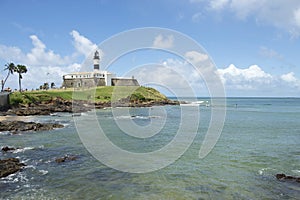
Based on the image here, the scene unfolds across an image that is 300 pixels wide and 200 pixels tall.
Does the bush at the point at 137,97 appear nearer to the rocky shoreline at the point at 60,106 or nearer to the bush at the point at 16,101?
the rocky shoreline at the point at 60,106

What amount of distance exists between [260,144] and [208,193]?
18.2 meters

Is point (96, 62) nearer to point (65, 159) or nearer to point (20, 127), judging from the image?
point (20, 127)

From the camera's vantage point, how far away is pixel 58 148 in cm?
2652

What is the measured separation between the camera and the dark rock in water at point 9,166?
17.6 metres

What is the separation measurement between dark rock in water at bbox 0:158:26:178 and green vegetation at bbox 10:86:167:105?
57262mm

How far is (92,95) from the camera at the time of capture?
10844 cm

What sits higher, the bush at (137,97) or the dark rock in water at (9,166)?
the bush at (137,97)

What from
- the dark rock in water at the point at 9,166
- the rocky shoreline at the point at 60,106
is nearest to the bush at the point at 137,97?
the rocky shoreline at the point at 60,106

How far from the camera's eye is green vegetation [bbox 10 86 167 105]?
77.8 meters

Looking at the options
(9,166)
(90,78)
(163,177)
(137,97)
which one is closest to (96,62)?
(90,78)

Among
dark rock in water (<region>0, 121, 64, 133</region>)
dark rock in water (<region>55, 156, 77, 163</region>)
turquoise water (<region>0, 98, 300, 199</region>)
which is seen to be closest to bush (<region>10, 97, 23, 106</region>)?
dark rock in water (<region>0, 121, 64, 133</region>)

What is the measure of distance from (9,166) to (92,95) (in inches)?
3580

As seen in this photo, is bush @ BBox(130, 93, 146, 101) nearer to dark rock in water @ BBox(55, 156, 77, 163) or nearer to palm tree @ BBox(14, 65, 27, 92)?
palm tree @ BBox(14, 65, 27, 92)

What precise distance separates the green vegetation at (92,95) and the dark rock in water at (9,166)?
188ft
